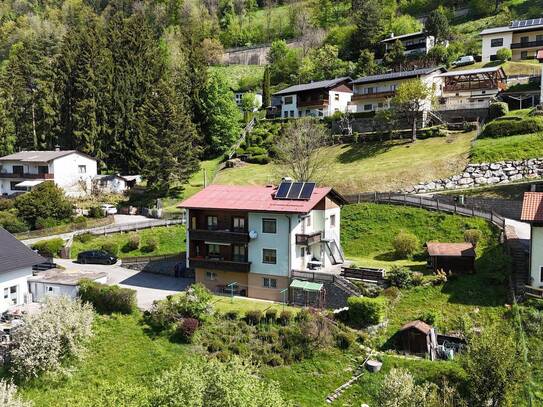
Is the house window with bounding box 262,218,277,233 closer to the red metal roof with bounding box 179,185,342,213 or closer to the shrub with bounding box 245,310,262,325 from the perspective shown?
the red metal roof with bounding box 179,185,342,213

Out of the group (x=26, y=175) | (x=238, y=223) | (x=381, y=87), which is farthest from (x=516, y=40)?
(x=26, y=175)

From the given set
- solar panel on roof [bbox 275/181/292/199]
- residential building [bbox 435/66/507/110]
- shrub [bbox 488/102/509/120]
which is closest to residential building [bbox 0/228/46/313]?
solar panel on roof [bbox 275/181/292/199]

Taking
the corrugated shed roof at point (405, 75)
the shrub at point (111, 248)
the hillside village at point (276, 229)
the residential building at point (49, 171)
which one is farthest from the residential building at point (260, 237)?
the corrugated shed roof at point (405, 75)

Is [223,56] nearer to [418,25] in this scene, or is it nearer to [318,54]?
[318,54]

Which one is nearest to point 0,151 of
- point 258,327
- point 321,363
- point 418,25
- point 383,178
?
point 383,178

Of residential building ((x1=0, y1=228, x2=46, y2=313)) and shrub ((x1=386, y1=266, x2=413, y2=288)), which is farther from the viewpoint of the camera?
residential building ((x1=0, y1=228, x2=46, y2=313))

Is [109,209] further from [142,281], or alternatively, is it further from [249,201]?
[249,201]
